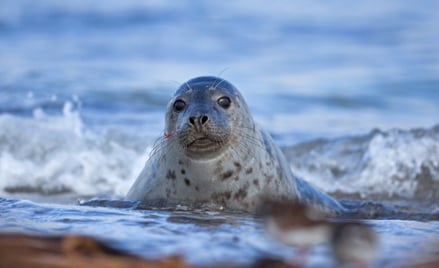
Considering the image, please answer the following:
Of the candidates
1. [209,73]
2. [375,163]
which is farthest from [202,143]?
[209,73]

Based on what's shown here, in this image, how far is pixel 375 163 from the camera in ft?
34.7

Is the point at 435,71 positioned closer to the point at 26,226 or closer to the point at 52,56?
the point at 52,56

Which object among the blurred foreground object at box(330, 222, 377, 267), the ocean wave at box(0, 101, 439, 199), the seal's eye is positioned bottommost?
the blurred foreground object at box(330, 222, 377, 267)

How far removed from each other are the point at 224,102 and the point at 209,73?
9.11 m

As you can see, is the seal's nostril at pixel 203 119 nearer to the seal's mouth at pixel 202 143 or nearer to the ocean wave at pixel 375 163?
the seal's mouth at pixel 202 143

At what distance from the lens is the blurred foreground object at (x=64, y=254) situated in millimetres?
3268

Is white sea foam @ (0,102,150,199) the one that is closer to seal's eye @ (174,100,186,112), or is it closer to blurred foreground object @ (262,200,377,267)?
seal's eye @ (174,100,186,112)

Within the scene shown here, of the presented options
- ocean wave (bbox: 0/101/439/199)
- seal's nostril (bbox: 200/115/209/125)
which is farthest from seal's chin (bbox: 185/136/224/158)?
ocean wave (bbox: 0/101/439/199)

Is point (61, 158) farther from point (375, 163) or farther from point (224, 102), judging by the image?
point (224, 102)

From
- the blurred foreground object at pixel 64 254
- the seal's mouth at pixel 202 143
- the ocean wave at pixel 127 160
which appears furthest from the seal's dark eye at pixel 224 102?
the ocean wave at pixel 127 160

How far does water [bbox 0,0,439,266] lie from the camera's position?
5.34m

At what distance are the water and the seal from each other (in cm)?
39

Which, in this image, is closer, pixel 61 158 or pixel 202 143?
pixel 202 143

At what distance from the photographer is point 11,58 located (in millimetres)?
17141
